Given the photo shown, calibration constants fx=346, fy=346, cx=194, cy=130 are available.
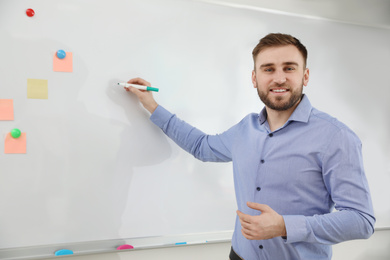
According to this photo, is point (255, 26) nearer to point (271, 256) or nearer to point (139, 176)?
point (139, 176)

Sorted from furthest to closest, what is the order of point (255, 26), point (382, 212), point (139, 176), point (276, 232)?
point (382, 212), point (255, 26), point (139, 176), point (276, 232)

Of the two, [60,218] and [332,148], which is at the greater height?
[332,148]

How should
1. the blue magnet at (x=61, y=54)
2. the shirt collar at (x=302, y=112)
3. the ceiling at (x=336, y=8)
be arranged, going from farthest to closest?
the ceiling at (x=336, y=8) → the blue magnet at (x=61, y=54) → the shirt collar at (x=302, y=112)

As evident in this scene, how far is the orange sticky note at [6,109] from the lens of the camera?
119 centimetres

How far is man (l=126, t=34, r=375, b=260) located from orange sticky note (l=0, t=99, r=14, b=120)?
0.80 metres

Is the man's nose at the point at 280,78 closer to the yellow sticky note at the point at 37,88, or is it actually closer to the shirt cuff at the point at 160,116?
the shirt cuff at the point at 160,116

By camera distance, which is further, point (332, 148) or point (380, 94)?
point (380, 94)

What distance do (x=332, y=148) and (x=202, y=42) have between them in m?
0.72

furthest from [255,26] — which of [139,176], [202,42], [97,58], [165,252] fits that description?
[165,252]

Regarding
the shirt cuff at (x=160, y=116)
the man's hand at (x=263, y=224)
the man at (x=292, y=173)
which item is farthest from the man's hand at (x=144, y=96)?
the man's hand at (x=263, y=224)

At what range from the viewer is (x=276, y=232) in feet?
3.21

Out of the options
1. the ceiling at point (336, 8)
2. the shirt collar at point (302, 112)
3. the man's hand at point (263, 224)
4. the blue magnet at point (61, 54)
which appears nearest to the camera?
the man's hand at point (263, 224)

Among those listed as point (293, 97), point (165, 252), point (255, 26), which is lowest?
point (165, 252)

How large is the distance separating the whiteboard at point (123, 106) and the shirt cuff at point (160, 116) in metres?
0.06
